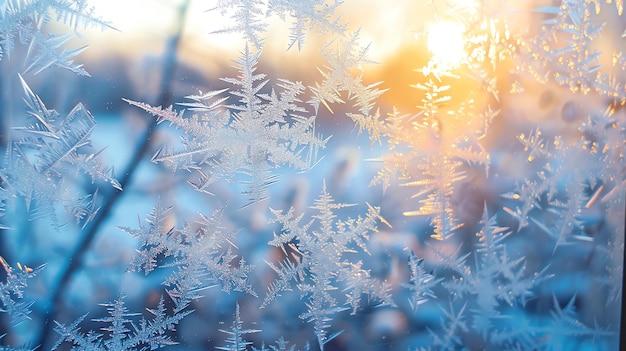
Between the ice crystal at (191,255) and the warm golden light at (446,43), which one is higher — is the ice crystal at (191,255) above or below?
below

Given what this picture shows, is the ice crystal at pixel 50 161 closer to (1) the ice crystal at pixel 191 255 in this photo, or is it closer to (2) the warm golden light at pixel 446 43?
(1) the ice crystal at pixel 191 255

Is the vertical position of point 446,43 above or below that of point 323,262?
above

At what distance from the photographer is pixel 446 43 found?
320mm

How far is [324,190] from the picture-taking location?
1.06ft

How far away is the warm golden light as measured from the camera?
32 centimetres

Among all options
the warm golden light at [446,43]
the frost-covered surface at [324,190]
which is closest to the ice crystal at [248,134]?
the frost-covered surface at [324,190]

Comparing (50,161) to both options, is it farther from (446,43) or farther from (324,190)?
(446,43)

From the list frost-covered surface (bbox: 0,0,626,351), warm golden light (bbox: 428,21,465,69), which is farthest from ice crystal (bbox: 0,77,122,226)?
warm golden light (bbox: 428,21,465,69)

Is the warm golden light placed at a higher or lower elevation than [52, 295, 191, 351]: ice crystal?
higher

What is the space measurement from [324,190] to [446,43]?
0.14 meters

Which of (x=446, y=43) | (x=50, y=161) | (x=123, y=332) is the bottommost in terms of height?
(x=123, y=332)

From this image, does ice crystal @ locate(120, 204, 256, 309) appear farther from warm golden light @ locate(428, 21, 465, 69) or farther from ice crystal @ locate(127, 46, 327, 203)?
warm golden light @ locate(428, 21, 465, 69)

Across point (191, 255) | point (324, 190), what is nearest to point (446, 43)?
point (324, 190)

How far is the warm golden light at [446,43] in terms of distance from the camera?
0.32m
